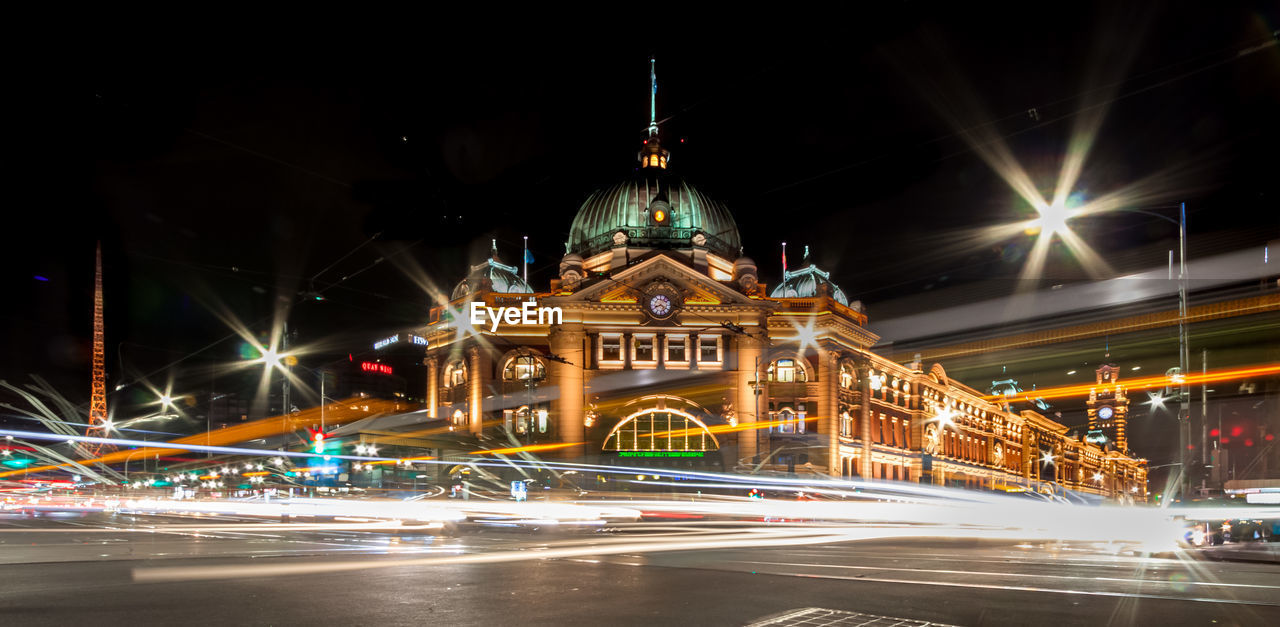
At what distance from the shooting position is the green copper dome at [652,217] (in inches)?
3162

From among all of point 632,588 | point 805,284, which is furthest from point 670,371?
point 632,588

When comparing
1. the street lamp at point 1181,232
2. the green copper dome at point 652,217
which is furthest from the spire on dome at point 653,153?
the street lamp at point 1181,232

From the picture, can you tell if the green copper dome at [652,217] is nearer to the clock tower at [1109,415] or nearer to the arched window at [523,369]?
the arched window at [523,369]

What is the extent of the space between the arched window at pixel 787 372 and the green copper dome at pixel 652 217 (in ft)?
43.0

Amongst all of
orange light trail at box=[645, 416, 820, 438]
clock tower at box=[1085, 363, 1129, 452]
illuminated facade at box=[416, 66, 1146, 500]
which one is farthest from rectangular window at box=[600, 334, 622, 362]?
clock tower at box=[1085, 363, 1129, 452]

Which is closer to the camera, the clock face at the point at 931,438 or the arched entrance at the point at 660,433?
the arched entrance at the point at 660,433

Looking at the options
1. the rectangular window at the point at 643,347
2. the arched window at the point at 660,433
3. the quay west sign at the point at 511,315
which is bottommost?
the arched window at the point at 660,433

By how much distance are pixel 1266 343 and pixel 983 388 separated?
76.6m

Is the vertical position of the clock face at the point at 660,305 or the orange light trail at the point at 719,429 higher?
the clock face at the point at 660,305

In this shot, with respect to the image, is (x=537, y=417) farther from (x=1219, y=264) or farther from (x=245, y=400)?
(x=1219, y=264)

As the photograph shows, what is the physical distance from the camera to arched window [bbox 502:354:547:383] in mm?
67688

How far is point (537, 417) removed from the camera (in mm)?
67562

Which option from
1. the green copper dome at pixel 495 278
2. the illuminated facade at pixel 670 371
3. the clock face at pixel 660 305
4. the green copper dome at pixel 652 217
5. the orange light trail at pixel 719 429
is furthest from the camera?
the green copper dome at pixel 652 217

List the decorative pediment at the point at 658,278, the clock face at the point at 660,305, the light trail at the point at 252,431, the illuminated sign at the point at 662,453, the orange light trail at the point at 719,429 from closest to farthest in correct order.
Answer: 1. the light trail at the point at 252,431
2. the illuminated sign at the point at 662,453
3. the orange light trail at the point at 719,429
4. the clock face at the point at 660,305
5. the decorative pediment at the point at 658,278
